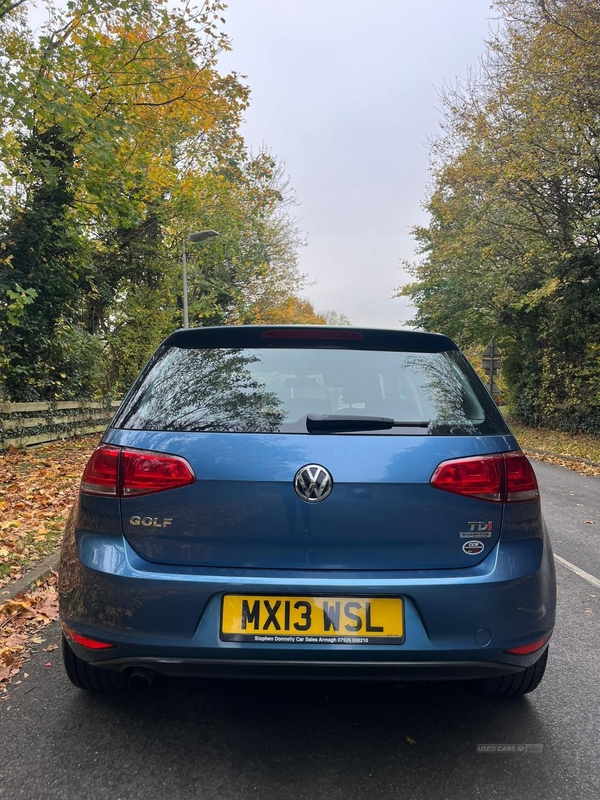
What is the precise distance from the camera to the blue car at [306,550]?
6.77ft

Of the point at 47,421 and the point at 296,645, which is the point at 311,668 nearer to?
the point at 296,645

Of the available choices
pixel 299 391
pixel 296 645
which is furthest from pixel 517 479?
pixel 296 645

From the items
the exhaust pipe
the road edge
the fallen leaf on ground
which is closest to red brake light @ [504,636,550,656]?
the exhaust pipe

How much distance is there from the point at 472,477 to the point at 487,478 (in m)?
0.06

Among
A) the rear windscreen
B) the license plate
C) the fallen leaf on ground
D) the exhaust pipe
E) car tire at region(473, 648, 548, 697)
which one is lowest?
the fallen leaf on ground

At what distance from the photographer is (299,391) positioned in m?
2.39

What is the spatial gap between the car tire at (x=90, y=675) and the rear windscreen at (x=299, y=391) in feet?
3.35

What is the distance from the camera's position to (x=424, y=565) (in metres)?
2.12

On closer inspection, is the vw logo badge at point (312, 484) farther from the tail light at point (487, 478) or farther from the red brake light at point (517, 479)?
the red brake light at point (517, 479)

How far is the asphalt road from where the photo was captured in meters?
2.08

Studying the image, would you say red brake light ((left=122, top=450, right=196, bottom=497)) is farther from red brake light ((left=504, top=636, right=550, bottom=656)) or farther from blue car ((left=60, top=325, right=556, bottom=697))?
red brake light ((left=504, top=636, right=550, bottom=656))

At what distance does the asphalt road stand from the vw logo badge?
1000mm

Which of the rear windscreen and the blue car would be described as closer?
the blue car

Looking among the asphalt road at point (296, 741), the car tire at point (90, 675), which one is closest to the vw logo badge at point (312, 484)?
the asphalt road at point (296, 741)
